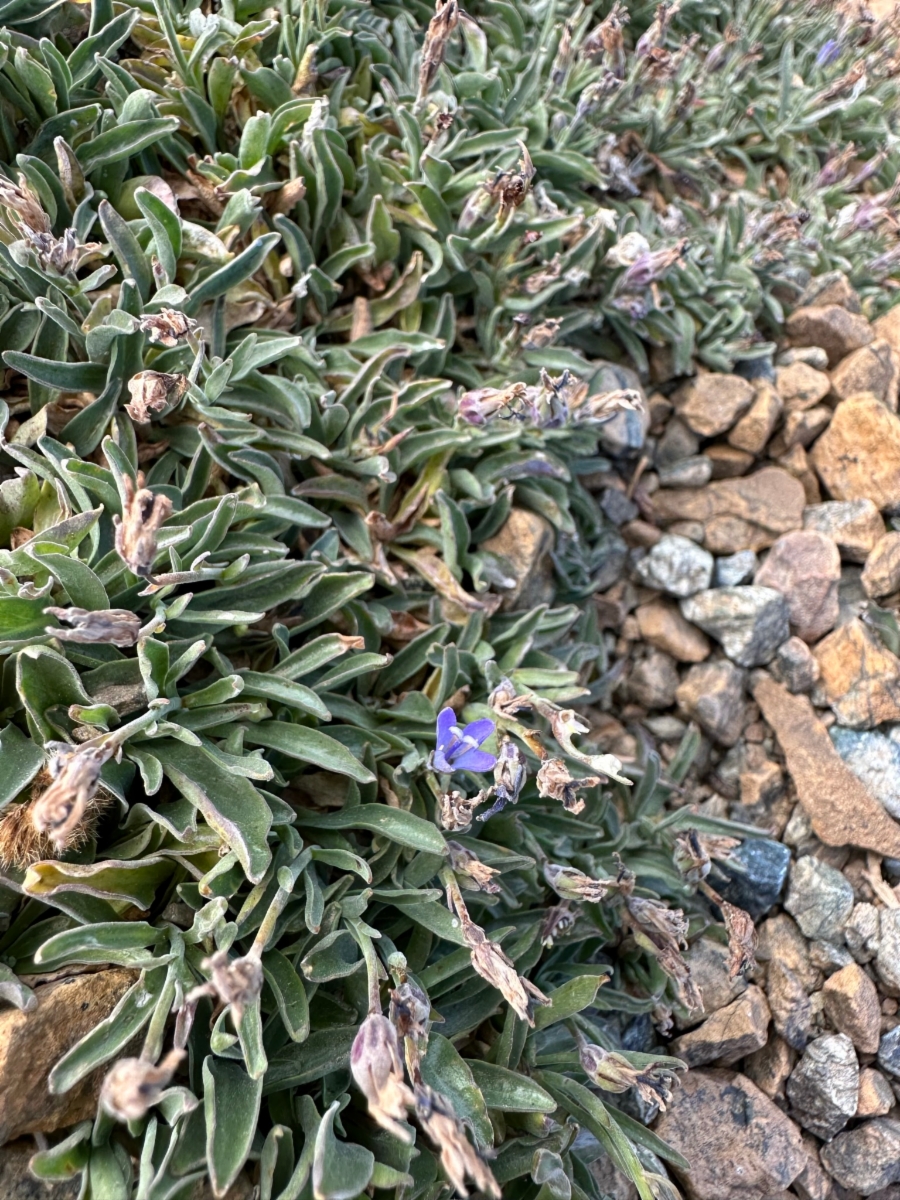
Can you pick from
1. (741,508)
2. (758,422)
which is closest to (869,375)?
(758,422)

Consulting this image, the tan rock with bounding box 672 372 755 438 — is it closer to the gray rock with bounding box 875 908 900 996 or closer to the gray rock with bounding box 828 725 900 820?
the gray rock with bounding box 828 725 900 820

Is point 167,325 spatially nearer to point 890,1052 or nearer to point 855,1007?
point 855,1007

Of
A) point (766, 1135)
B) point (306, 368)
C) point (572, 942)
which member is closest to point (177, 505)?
point (306, 368)

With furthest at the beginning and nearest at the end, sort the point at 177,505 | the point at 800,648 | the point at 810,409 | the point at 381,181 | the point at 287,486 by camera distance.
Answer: the point at 810,409 < the point at 800,648 < the point at 381,181 < the point at 287,486 < the point at 177,505

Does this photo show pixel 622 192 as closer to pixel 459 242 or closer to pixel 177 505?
pixel 459 242

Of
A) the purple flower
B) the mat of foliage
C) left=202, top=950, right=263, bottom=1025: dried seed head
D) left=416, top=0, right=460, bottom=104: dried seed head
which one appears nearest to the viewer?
left=202, top=950, right=263, bottom=1025: dried seed head

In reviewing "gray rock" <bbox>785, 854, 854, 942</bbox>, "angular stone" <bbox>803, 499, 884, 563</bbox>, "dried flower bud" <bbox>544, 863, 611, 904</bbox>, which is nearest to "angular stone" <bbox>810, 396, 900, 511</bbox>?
"angular stone" <bbox>803, 499, 884, 563</bbox>
